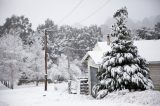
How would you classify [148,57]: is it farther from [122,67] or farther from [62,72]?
[62,72]

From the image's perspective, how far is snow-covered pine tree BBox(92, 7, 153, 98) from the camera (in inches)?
545

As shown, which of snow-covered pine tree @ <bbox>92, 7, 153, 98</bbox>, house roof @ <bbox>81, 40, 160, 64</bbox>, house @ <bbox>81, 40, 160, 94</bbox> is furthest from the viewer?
house roof @ <bbox>81, 40, 160, 64</bbox>

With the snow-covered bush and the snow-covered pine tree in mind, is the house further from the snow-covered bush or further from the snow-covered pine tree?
the snow-covered bush

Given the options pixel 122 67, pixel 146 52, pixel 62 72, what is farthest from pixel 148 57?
pixel 62 72

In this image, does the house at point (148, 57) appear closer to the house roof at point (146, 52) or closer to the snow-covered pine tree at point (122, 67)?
the house roof at point (146, 52)

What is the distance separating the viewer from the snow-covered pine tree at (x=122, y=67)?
13.8 meters

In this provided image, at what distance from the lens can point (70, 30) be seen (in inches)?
2763

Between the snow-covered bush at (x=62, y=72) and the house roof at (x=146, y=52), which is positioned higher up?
the house roof at (x=146, y=52)

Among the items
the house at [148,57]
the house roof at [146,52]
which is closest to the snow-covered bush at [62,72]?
the house at [148,57]

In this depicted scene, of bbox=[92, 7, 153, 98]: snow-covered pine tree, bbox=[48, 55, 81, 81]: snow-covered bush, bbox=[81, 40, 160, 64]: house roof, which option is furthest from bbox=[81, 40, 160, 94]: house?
bbox=[48, 55, 81, 81]: snow-covered bush

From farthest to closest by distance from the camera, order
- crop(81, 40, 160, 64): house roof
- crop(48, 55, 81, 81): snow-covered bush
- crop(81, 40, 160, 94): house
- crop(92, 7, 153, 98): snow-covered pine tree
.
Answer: crop(48, 55, 81, 81): snow-covered bush, crop(81, 40, 160, 64): house roof, crop(81, 40, 160, 94): house, crop(92, 7, 153, 98): snow-covered pine tree

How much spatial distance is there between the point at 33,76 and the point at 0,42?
10.2 m

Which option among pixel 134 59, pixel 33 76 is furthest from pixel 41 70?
pixel 134 59

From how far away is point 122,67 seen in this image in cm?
1439
